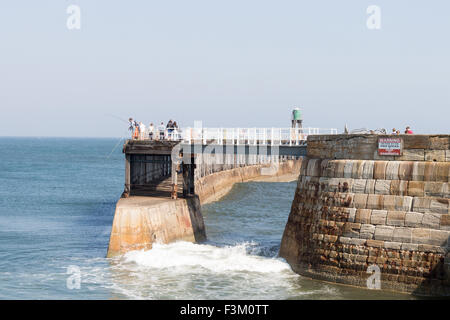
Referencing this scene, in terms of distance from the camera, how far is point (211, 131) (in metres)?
35.0

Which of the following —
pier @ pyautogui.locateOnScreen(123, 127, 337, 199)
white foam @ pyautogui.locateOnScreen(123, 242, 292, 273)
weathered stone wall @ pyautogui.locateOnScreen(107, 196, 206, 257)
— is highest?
pier @ pyautogui.locateOnScreen(123, 127, 337, 199)

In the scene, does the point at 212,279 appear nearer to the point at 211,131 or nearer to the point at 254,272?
the point at 254,272

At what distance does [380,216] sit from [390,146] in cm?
283

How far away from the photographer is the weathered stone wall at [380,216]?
78.9 feet

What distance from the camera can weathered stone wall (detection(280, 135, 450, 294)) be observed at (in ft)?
78.9

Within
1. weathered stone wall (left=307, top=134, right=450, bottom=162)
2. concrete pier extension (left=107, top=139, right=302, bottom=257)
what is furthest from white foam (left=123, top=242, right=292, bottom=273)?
weathered stone wall (left=307, top=134, right=450, bottom=162)

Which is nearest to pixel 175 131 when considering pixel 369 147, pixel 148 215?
pixel 148 215

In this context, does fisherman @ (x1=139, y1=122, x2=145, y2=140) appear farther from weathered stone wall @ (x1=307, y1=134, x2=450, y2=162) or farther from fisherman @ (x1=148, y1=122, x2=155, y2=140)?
weathered stone wall @ (x1=307, y1=134, x2=450, y2=162)

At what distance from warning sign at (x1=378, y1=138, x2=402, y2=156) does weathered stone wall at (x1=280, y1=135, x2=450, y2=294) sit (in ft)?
0.82

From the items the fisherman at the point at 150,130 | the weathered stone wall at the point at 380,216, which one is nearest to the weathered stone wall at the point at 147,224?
the fisherman at the point at 150,130

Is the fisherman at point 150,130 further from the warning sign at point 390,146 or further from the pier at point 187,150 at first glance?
the warning sign at point 390,146

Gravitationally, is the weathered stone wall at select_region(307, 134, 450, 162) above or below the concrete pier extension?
above

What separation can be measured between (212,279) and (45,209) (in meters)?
30.1
